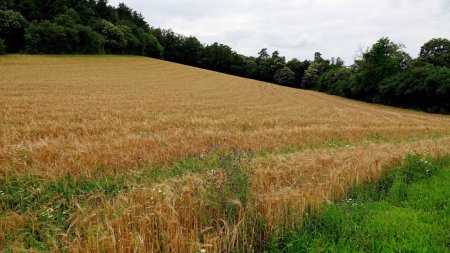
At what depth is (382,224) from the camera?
4.68 metres

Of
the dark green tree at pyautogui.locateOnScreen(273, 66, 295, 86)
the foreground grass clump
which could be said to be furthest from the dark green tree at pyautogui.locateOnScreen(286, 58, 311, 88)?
the foreground grass clump

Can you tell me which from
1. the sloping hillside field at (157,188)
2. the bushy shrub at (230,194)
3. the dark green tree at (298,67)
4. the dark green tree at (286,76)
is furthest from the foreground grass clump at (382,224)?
the dark green tree at (298,67)

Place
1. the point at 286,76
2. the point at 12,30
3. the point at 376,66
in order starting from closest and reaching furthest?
the point at 376,66
the point at 12,30
the point at 286,76

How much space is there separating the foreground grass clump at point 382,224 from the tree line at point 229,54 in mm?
46446

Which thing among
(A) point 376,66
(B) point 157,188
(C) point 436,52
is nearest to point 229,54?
(A) point 376,66

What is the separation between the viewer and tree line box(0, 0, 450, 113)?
164 feet

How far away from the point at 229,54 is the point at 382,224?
104256mm

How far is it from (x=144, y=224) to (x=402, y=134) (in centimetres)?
1775

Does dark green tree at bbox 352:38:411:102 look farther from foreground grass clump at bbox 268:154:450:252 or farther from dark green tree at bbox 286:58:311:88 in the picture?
foreground grass clump at bbox 268:154:450:252

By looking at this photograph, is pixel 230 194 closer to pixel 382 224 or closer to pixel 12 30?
pixel 382 224

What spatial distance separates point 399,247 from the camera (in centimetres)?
410

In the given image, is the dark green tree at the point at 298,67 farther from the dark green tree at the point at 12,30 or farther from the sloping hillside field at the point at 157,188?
the sloping hillside field at the point at 157,188

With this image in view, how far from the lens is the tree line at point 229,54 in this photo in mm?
49844

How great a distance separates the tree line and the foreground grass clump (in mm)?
46446
